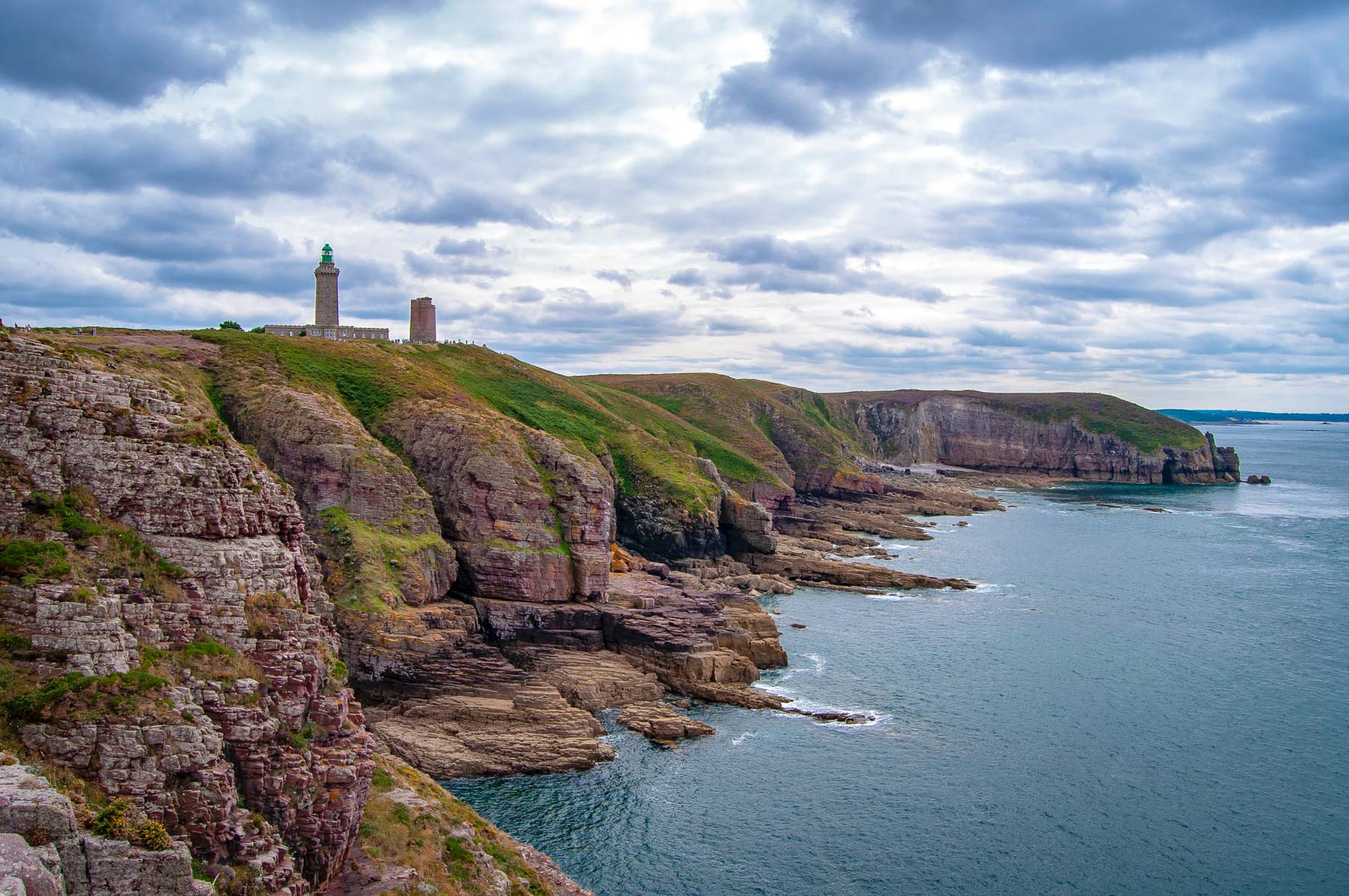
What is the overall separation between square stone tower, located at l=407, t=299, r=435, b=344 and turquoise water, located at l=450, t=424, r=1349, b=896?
55.5 m

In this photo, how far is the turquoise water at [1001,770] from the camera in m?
45.4

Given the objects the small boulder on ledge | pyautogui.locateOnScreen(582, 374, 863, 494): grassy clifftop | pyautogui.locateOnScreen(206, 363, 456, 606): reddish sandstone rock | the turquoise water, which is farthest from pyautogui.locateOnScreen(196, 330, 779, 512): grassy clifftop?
the small boulder on ledge

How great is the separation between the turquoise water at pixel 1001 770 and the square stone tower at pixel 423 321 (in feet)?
182

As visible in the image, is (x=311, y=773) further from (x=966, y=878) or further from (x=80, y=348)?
(x=966, y=878)

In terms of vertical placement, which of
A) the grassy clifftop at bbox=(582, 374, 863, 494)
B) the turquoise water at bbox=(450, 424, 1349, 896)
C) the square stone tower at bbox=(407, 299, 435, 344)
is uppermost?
the square stone tower at bbox=(407, 299, 435, 344)

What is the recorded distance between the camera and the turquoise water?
1786 inches

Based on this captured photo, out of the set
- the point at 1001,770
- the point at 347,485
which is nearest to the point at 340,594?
the point at 347,485

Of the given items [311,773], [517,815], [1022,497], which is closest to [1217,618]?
[517,815]

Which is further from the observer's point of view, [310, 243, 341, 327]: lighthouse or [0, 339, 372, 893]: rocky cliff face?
[310, 243, 341, 327]: lighthouse

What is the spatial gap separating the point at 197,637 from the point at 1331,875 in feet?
163

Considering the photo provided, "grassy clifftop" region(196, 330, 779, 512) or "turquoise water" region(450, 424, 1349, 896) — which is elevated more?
"grassy clifftop" region(196, 330, 779, 512)

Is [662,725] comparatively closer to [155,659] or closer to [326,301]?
[155,659]

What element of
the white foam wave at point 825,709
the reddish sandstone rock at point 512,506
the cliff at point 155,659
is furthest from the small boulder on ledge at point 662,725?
the cliff at point 155,659

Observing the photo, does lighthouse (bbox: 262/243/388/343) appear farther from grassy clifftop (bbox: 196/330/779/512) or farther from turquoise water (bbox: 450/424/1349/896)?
turquoise water (bbox: 450/424/1349/896)
